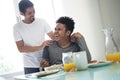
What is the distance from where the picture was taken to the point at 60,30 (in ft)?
7.84

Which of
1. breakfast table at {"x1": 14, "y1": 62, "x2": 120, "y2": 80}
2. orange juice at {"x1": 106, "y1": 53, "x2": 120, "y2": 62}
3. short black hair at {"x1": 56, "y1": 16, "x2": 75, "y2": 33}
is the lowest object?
breakfast table at {"x1": 14, "y1": 62, "x2": 120, "y2": 80}

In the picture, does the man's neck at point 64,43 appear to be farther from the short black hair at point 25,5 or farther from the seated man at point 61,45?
the short black hair at point 25,5

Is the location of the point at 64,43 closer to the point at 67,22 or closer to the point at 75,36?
the point at 75,36

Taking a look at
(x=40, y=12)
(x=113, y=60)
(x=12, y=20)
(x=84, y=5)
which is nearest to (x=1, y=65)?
(x=12, y=20)

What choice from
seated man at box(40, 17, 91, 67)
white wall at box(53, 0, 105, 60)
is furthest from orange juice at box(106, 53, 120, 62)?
white wall at box(53, 0, 105, 60)

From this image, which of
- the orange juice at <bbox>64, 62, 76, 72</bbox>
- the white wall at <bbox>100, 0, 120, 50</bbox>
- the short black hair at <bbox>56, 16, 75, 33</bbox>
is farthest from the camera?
the white wall at <bbox>100, 0, 120, 50</bbox>

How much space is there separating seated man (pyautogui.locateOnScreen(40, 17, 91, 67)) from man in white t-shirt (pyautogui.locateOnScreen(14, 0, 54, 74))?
25 centimetres

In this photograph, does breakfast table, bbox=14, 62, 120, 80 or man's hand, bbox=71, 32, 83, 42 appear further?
man's hand, bbox=71, 32, 83, 42

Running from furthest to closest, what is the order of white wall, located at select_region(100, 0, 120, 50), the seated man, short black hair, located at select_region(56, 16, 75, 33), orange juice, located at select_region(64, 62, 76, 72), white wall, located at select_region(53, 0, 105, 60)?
white wall, located at select_region(53, 0, 105, 60)
white wall, located at select_region(100, 0, 120, 50)
short black hair, located at select_region(56, 16, 75, 33)
the seated man
orange juice, located at select_region(64, 62, 76, 72)

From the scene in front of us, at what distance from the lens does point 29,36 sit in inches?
104

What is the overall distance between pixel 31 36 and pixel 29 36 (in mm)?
21

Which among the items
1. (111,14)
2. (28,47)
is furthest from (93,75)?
(111,14)

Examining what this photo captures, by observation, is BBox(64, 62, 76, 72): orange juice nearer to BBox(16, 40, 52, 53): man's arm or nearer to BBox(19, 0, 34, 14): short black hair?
BBox(16, 40, 52, 53): man's arm

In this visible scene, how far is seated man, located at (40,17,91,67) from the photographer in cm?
233
